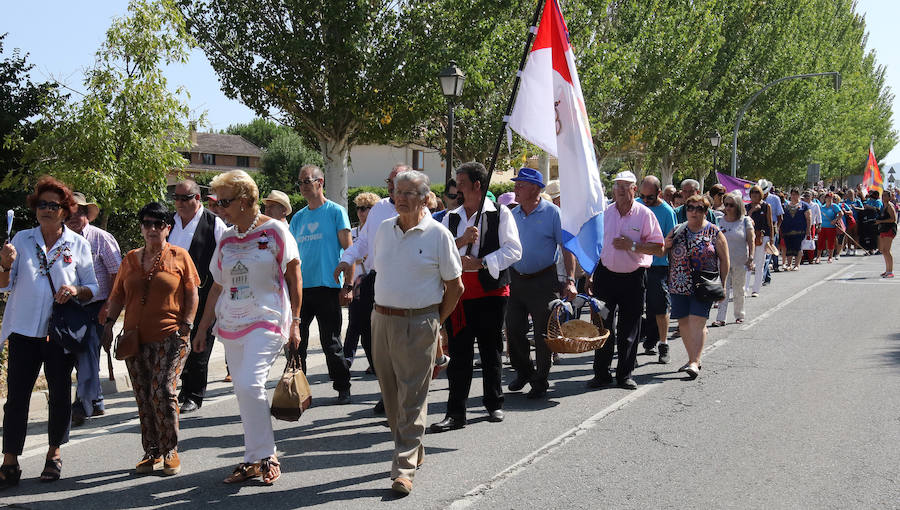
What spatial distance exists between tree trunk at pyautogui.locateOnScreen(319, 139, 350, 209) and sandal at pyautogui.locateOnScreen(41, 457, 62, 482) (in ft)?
65.2

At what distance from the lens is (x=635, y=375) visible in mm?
8516

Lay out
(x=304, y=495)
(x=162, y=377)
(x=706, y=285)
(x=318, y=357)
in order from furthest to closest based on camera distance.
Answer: (x=318, y=357), (x=706, y=285), (x=162, y=377), (x=304, y=495)

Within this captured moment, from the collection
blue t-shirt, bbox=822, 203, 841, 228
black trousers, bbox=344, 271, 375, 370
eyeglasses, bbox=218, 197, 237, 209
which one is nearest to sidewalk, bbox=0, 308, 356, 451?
black trousers, bbox=344, 271, 375, 370

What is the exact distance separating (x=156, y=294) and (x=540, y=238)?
3119 millimetres

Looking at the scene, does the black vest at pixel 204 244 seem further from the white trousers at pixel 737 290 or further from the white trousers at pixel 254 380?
the white trousers at pixel 737 290

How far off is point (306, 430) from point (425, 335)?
1.92 meters

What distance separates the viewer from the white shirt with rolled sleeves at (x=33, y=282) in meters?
5.31

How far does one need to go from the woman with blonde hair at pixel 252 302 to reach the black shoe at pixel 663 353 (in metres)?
5.04

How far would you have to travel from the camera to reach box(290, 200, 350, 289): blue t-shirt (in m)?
7.26

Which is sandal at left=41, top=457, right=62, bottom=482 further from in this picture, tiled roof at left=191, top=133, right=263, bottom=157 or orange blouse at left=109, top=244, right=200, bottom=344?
tiled roof at left=191, top=133, right=263, bottom=157

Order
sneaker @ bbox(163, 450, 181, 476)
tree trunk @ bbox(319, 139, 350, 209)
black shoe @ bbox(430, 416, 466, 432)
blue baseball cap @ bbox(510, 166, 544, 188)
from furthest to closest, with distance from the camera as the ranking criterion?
tree trunk @ bbox(319, 139, 350, 209)
blue baseball cap @ bbox(510, 166, 544, 188)
black shoe @ bbox(430, 416, 466, 432)
sneaker @ bbox(163, 450, 181, 476)

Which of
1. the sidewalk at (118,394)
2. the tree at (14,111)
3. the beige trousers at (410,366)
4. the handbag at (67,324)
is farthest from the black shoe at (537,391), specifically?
the tree at (14,111)

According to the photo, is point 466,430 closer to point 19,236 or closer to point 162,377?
point 162,377

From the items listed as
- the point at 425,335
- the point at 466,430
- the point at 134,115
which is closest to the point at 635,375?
the point at 466,430
